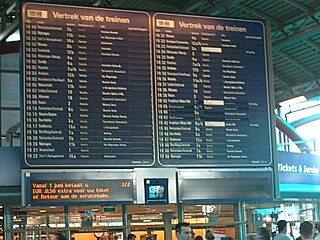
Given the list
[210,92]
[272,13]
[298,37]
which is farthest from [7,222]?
[298,37]

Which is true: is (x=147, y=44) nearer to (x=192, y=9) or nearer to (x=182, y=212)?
(x=182, y=212)

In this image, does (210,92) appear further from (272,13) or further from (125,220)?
(272,13)

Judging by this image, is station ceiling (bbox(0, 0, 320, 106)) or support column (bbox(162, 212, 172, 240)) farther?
station ceiling (bbox(0, 0, 320, 106))

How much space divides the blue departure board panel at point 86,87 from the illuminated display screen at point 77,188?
0.16 m

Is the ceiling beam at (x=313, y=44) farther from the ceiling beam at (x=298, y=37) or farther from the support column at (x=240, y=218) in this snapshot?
the support column at (x=240, y=218)

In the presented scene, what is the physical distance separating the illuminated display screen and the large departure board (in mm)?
174

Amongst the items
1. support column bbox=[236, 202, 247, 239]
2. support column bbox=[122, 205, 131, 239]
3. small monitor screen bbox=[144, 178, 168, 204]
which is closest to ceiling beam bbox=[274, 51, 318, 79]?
support column bbox=[236, 202, 247, 239]

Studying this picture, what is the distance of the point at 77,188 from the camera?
32.6ft

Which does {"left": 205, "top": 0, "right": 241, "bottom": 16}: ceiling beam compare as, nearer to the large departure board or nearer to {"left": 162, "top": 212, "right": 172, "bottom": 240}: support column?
the large departure board

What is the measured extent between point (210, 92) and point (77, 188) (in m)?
2.29

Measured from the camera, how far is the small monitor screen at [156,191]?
10.3m

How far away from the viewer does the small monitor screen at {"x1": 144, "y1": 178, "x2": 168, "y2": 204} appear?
10289mm

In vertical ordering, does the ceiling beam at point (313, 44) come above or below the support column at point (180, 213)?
above

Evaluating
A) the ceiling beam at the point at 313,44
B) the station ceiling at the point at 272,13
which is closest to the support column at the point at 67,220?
the station ceiling at the point at 272,13
